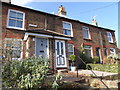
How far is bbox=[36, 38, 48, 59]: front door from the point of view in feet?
24.2

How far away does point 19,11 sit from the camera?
29.9 ft

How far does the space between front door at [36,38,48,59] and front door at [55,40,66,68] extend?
3.49ft

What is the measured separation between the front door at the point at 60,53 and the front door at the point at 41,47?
1.06 meters

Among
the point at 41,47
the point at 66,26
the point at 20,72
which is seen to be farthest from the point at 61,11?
the point at 20,72

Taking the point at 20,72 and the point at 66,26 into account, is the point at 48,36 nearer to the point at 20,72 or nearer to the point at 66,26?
the point at 20,72

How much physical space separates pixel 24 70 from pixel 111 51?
16713 mm

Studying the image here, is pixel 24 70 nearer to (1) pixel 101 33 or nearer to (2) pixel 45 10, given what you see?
(2) pixel 45 10

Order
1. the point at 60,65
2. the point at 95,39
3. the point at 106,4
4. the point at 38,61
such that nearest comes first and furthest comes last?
the point at 38,61 → the point at 60,65 → the point at 106,4 → the point at 95,39

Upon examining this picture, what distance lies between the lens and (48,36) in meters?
7.33

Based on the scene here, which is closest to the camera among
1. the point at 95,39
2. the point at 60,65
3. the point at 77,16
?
the point at 60,65

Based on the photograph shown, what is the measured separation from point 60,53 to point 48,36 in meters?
1.96

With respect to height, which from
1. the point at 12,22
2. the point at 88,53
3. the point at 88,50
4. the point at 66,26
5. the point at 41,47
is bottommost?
the point at 88,53

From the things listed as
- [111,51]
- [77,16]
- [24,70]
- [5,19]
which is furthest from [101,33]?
[24,70]

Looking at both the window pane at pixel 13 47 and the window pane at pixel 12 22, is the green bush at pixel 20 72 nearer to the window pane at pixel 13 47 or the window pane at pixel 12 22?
the window pane at pixel 13 47
